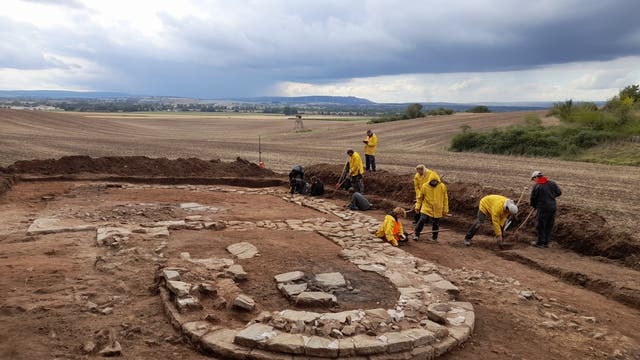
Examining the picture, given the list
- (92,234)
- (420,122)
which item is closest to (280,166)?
(92,234)

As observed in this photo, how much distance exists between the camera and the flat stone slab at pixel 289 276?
23.4 ft

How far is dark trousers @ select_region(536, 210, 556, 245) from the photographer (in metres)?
9.91

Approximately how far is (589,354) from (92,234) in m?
8.55

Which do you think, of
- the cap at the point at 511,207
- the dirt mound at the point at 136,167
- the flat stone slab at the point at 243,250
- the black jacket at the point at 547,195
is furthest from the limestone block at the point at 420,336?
the dirt mound at the point at 136,167

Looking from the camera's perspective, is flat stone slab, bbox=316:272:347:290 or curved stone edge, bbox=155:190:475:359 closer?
curved stone edge, bbox=155:190:475:359

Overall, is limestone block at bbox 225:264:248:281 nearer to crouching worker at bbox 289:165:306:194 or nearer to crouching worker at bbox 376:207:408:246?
crouching worker at bbox 376:207:408:246

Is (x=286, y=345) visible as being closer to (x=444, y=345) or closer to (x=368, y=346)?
(x=368, y=346)

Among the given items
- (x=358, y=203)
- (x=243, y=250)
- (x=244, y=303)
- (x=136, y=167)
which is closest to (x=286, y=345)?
(x=244, y=303)

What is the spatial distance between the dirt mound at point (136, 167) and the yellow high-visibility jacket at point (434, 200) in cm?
918

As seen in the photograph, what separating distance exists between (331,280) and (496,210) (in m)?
4.30

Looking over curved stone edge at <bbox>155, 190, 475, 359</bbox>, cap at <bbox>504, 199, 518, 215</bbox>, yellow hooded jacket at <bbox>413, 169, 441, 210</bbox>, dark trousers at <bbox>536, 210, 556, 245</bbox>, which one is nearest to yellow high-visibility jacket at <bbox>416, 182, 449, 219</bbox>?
yellow hooded jacket at <bbox>413, 169, 441, 210</bbox>

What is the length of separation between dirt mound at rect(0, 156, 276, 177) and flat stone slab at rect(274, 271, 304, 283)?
11024mm

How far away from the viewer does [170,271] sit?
714 centimetres

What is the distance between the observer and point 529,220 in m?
11.3
